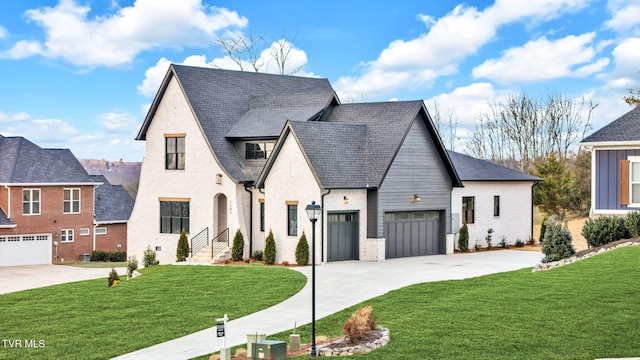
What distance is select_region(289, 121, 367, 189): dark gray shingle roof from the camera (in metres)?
35.4

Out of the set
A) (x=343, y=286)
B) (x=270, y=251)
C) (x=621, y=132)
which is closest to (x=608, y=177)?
(x=621, y=132)

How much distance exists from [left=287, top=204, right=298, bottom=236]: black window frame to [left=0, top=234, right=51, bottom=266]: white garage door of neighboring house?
2040 cm

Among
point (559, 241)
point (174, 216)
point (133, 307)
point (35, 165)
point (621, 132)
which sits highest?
point (621, 132)

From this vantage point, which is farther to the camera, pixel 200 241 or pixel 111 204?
pixel 111 204

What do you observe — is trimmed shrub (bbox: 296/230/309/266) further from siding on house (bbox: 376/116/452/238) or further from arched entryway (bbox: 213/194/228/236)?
arched entryway (bbox: 213/194/228/236)

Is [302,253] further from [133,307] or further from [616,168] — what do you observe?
[616,168]

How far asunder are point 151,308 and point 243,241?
1270 cm

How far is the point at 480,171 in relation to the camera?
4350 cm

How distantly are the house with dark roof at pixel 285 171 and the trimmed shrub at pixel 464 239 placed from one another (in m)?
0.56

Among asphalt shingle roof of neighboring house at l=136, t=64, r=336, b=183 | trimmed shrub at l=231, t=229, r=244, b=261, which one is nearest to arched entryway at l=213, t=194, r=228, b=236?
asphalt shingle roof of neighboring house at l=136, t=64, r=336, b=183

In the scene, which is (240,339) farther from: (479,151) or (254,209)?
(479,151)

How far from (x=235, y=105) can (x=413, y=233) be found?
11.6 meters

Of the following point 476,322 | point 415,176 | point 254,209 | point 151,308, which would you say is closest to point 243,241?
point 254,209

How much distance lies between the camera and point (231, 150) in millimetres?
40500
